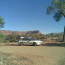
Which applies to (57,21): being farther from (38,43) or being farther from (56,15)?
(38,43)

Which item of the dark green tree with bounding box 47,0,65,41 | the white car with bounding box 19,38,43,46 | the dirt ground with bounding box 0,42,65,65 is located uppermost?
the dark green tree with bounding box 47,0,65,41

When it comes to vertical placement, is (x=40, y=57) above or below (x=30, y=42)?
below

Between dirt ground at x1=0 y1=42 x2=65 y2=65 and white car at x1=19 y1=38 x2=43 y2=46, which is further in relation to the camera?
white car at x1=19 y1=38 x2=43 y2=46

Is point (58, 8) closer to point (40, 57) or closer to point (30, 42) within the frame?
point (30, 42)

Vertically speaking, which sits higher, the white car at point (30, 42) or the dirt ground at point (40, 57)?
the white car at point (30, 42)

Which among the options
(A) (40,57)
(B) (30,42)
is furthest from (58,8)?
(A) (40,57)

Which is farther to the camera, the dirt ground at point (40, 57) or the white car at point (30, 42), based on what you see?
the white car at point (30, 42)

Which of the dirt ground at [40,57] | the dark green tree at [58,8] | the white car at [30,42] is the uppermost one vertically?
the dark green tree at [58,8]

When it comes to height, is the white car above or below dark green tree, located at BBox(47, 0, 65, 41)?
below

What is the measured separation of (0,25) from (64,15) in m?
23.7

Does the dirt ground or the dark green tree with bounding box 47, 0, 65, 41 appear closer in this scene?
the dirt ground

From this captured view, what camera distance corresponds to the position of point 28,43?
2978 centimetres

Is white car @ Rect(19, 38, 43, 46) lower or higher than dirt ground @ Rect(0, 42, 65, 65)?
higher

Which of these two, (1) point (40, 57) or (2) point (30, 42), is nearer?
(1) point (40, 57)
